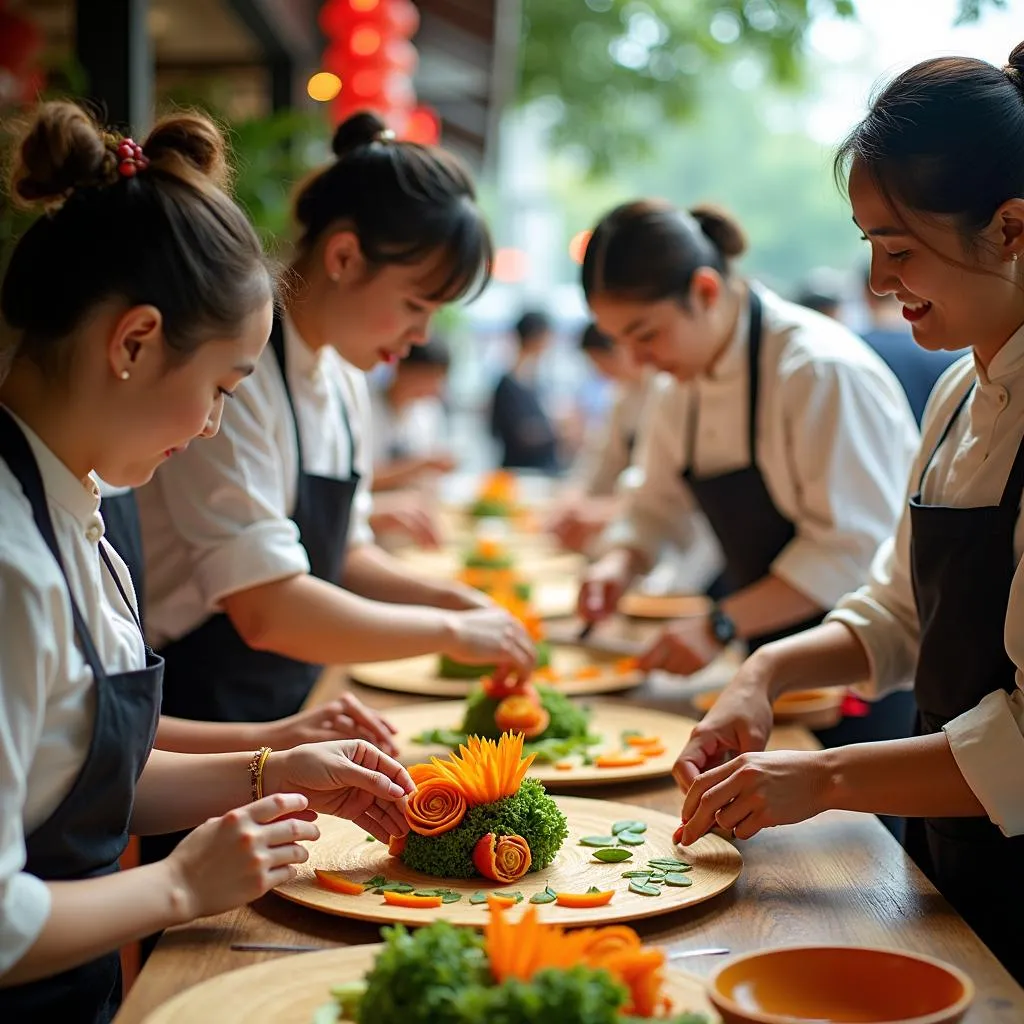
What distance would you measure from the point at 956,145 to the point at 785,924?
1.04 meters

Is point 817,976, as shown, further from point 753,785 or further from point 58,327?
point 58,327

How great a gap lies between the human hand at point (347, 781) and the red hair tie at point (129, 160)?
77 centimetres

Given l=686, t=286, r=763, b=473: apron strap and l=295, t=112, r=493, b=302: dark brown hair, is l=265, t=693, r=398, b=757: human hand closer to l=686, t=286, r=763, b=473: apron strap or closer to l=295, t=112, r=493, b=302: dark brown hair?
l=295, t=112, r=493, b=302: dark brown hair

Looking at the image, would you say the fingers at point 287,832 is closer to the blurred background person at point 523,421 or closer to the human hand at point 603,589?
the human hand at point 603,589

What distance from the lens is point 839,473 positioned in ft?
9.21

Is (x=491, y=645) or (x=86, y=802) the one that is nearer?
(x=86, y=802)

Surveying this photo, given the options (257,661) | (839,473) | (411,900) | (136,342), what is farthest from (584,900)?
(839,473)

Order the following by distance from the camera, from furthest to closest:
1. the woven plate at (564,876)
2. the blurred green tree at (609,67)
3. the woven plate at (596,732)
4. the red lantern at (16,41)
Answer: the blurred green tree at (609,67) < the red lantern at (16,41) < the woven plate at (596,732) < the woven plate at (564,876)

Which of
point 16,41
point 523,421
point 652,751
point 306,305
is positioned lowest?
point 523,421

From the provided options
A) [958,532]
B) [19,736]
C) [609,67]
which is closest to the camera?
[19,736]

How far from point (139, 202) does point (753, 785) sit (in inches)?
41.7

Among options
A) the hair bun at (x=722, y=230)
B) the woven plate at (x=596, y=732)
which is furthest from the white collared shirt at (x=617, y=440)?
the woven plate at (x=596, y=732)

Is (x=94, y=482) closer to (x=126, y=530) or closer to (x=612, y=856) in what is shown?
(x=126, y=530)

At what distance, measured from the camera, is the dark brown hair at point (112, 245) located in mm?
1425
